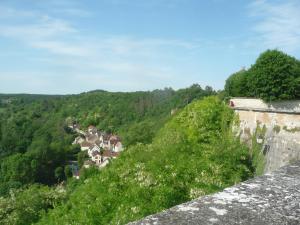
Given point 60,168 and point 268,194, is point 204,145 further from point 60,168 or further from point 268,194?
point 60,168

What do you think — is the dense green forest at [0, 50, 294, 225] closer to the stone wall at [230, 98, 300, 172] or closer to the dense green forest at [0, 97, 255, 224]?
the dense green forest at [0, 97, 255, 224]

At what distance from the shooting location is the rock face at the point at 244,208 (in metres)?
2.04

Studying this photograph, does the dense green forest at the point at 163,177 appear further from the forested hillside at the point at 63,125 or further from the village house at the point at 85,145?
the village house at the point at 85,145

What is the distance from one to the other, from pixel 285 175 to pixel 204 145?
Result: 1690cm

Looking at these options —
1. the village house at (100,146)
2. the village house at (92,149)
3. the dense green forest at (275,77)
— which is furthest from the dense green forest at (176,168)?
the village house at (92,149)

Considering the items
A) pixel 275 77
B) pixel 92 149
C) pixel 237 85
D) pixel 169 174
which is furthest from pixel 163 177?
pixel 92 149

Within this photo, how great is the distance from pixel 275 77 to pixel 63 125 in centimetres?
10420

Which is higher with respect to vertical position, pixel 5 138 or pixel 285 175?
pixel 285 175

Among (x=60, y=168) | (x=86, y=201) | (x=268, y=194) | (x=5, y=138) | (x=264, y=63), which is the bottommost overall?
(x=60, y=168)

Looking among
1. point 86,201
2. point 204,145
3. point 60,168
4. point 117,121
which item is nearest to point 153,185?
point 86,201

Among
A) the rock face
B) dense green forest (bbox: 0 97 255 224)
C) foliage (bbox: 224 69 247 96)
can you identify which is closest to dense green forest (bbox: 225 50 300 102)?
foliage (bbox: 224 69 247 96)

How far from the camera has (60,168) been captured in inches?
2948

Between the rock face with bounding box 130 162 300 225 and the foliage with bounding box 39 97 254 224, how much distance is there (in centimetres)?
862

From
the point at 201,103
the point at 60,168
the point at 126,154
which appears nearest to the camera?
the point at 126,154
